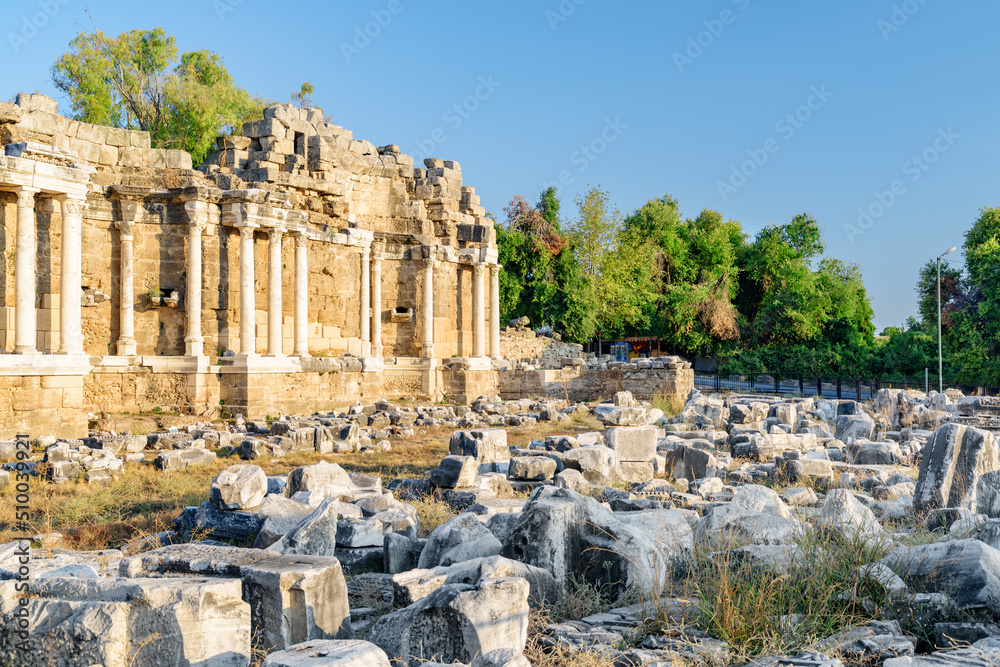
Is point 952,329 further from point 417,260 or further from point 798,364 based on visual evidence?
point 417,260

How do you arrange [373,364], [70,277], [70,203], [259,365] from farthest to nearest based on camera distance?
[373,364], [259,365], [70,277], [70,203]

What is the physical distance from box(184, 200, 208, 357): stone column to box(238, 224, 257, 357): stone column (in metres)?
0.84

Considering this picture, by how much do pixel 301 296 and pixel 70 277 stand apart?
17.1 ft

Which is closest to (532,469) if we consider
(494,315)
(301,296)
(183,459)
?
(183,459)

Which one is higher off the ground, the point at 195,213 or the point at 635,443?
the point at 195,213

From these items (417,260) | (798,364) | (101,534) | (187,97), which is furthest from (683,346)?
(101,534)

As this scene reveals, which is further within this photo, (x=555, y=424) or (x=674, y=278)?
(x=674, y=278)

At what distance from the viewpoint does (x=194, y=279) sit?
1548 centimetres

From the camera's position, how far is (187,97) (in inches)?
1303

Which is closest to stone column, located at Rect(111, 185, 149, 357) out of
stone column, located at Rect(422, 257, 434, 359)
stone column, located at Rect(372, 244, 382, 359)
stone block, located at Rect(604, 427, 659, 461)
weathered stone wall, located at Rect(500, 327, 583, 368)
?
stone column, located at Rect(372, 244, 382, 359)

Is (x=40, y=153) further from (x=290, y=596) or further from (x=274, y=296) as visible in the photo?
(x=290, y=596)

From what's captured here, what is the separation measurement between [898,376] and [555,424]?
22.5 meters

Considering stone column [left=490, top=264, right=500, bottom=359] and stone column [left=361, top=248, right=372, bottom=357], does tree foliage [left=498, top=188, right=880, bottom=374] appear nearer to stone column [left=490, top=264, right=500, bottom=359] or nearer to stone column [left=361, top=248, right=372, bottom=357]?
stone column [left=490, top=264, right=500, bottom=359]

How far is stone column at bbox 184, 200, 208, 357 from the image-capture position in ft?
A: 50.5
